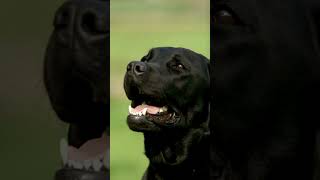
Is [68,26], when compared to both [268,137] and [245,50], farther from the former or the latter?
[268,137]

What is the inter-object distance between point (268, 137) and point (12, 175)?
2.79 ft

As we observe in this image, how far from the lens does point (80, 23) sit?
217cm

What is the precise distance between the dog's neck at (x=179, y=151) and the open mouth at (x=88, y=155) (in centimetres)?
30

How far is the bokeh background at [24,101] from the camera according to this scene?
1946mm

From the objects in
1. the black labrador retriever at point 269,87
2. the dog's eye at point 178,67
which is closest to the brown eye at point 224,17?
the black labrador retriever at point 269,87

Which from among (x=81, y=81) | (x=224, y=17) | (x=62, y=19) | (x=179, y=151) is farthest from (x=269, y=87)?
(x=62, y=19)

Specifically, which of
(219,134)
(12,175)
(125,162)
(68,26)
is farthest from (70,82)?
(125,162)

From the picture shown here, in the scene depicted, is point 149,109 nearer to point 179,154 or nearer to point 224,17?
point 179,154

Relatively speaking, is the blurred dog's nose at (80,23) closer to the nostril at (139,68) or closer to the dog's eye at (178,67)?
the nostril at (139,68)

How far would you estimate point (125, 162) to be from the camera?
9.95 ft

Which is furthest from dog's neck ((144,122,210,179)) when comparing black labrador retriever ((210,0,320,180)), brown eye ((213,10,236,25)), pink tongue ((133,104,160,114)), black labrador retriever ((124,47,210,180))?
brown eye ((213,10,236,25))

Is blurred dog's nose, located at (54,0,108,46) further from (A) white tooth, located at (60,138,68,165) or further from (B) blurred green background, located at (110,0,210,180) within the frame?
(A) white tooth, located at (60,138,68,165)

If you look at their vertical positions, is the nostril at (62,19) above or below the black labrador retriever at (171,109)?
above

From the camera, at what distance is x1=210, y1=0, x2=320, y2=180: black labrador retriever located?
2.01 meters
